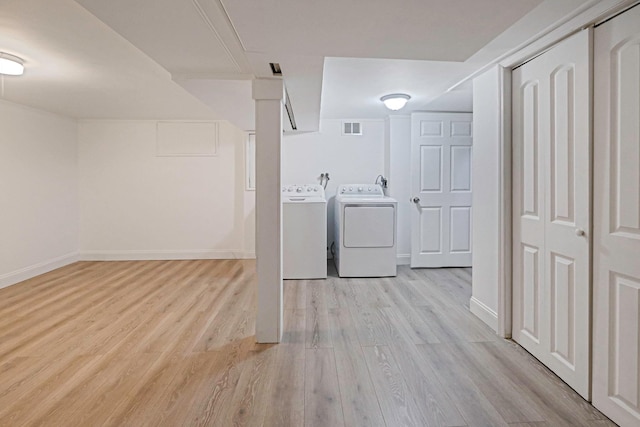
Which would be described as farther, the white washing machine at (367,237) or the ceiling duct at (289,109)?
the white washing machine at (367,237)

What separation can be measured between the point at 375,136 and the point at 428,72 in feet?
6.88

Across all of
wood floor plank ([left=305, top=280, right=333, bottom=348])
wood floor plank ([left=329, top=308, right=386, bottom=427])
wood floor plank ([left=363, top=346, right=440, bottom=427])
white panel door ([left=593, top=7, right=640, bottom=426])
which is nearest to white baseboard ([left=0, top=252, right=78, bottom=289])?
wood floor plank ([left=305, top=280, right=333, bottom=348])

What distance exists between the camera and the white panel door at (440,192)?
4520mm

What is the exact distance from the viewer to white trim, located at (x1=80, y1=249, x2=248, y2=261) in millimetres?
5074

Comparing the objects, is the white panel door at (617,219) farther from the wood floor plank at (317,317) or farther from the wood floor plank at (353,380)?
the wood floor plank at (317,317)

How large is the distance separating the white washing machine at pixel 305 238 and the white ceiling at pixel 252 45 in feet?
3.70

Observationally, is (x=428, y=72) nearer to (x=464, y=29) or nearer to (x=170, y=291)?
(x=464, y=29)

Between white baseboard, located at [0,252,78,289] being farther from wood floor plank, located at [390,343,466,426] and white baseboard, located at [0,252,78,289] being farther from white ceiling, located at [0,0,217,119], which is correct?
Result: wood floor plank, located at [390,343,466,426]

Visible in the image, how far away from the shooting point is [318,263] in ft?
13.3

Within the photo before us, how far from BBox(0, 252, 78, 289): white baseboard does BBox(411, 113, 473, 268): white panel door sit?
4.91 m

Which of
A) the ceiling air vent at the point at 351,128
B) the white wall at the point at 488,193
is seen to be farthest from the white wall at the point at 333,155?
the white wall at the point at 488,193

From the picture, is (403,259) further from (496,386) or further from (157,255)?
(157,255)

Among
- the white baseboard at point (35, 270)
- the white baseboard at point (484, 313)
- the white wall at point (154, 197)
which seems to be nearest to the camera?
the white baseboard at point (484, 313)

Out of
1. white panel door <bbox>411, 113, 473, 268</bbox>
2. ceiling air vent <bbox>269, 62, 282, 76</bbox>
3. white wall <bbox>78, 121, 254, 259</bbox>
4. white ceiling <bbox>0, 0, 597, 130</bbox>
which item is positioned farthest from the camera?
white wall <bbox>78, 121, 254, 259</bbox>
